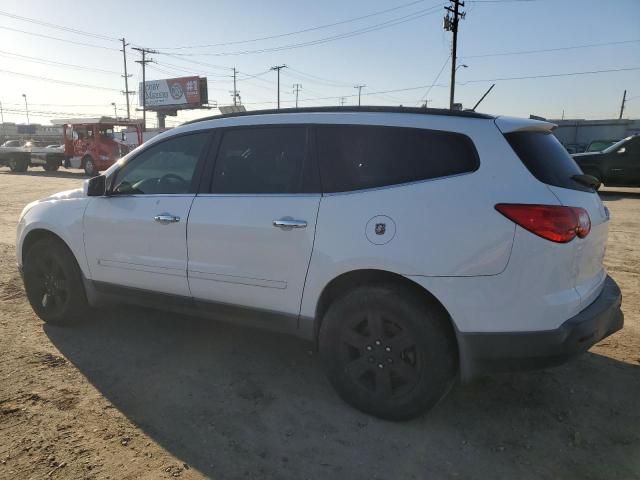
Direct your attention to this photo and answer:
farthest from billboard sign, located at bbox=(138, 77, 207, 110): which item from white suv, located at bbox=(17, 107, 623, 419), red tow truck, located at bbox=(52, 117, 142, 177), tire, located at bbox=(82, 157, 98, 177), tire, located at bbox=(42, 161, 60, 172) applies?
white suv, located at bbox=(17, 107, 623, 419)

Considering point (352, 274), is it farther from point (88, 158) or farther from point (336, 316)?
point (88, 158)

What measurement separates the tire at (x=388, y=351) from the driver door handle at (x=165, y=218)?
1.28 meters

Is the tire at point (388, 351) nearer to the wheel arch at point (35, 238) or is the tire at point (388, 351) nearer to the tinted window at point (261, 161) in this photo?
the tinted window at point (261, 161)

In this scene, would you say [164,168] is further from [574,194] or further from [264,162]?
[574,194]

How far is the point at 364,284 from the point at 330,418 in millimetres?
839

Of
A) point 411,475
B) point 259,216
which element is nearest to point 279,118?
point 259,216

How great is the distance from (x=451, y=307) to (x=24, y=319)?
3860mm

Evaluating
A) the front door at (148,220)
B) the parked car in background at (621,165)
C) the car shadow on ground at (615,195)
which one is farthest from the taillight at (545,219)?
the parked car in background at (621,165)

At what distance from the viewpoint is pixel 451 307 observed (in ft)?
8.52

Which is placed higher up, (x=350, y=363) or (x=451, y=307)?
(x=451, y=307)

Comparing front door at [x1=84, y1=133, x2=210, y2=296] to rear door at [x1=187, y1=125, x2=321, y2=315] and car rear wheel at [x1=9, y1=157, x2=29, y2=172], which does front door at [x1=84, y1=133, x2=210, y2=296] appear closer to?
rear door at [x1=187, y1=125, x2=321, y2=315]

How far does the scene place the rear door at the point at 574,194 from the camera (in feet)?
8.43

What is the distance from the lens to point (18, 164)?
26.5 meters

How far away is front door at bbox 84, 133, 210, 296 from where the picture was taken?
350 cm
